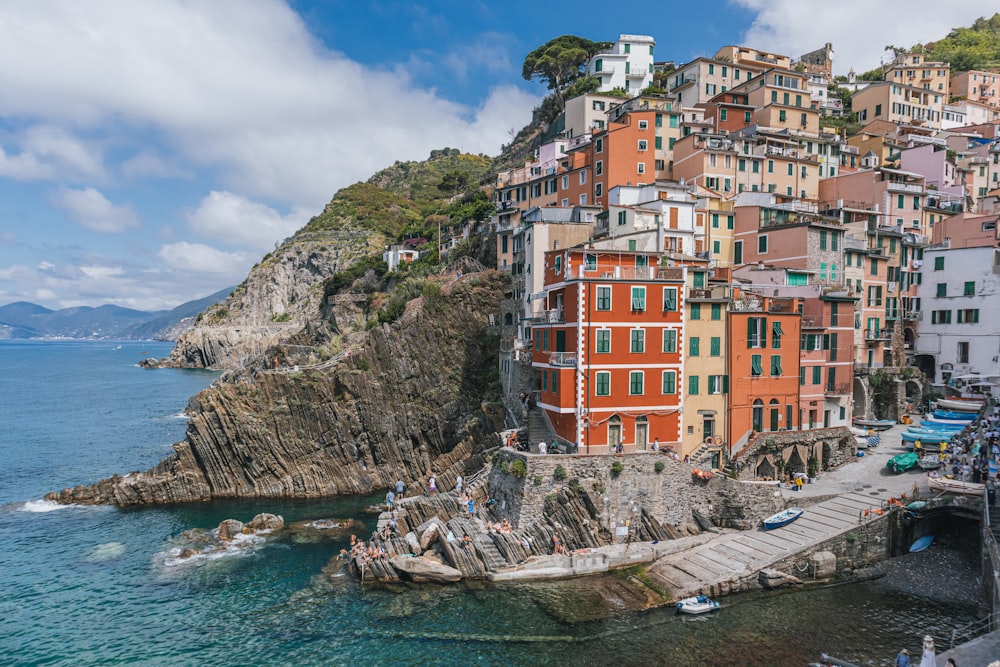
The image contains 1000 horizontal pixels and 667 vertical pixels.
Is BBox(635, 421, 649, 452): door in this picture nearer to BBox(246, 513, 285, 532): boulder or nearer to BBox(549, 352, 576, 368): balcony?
BBox(549, 352, 576, 368): balcony

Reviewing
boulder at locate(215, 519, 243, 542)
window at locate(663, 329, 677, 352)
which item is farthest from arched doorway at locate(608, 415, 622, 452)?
boulder at locate(215, 519, 243, 542)

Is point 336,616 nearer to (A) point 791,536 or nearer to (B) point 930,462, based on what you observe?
A: (A) point 791,536

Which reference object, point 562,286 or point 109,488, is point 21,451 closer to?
point 109,488

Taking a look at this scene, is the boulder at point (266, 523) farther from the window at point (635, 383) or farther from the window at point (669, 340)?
the window at point (669, 340)

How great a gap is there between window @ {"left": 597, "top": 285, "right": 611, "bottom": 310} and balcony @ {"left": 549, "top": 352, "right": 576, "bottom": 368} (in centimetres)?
326

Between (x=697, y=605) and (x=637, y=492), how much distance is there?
24.5 ft

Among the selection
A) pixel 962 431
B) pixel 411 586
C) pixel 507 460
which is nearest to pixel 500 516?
pixel 507 460

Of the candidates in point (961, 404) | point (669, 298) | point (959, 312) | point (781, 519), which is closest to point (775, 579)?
Result: point (781, 519)

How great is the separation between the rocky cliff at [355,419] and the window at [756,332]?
1945 cm

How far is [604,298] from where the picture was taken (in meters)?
36.2

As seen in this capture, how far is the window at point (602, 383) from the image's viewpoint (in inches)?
1430

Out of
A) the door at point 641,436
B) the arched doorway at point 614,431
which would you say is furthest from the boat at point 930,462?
the arched doorway at point 614,431

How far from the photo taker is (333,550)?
38406 mm

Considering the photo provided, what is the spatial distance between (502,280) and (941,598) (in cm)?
3809
